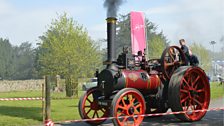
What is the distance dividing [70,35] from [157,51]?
21707 millimetres

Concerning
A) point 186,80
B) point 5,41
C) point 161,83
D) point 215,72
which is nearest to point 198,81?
point 186,80

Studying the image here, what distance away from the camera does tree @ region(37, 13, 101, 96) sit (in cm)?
2180

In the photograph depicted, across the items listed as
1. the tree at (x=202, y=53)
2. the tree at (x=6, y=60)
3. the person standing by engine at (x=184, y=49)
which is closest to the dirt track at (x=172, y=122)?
the person standing by engine at (x=184, y=49)

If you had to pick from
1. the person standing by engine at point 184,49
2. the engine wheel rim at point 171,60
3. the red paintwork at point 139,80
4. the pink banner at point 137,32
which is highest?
the pink banner at point 137,32

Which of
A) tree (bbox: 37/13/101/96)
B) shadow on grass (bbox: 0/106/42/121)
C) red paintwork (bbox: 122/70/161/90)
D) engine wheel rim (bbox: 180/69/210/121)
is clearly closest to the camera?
red paintwork (bbox: 122/70/161/90)

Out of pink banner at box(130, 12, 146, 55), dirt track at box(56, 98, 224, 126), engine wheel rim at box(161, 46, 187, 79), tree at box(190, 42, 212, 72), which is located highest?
tree at box(190, 42, 212, 72)

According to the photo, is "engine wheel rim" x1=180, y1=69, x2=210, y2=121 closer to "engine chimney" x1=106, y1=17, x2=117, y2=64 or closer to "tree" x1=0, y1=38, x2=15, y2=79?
"engine chimney" x1=106, y1=17, x2=117, y2=64

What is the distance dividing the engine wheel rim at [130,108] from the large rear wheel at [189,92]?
44.2 inches

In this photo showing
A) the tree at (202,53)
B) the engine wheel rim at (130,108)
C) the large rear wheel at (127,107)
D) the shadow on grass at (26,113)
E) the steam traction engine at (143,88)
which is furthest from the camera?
the tree at (202,53)

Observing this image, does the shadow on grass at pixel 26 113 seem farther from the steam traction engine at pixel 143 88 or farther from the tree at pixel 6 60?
the tree at pixel 6 60

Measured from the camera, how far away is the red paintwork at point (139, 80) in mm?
7832

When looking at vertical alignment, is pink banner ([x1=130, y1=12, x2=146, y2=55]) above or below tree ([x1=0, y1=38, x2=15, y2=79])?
below

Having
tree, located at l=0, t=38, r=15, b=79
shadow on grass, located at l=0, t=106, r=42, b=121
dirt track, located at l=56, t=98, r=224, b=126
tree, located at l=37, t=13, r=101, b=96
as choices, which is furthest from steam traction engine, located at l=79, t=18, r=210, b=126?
tree, located at l=0, t=38, r=15, b=79

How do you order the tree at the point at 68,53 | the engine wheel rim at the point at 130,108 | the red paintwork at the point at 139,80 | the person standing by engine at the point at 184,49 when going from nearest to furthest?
the engine wheel rim at the point at 130,108, the red paintwork at the point at 139,80, the person standing by engine at the point at 184,49, the tree at the point at 68,53
